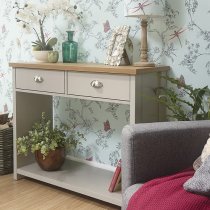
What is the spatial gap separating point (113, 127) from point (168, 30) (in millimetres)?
759

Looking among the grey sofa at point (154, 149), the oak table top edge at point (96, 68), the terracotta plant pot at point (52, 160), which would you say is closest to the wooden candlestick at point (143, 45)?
the oak table top edge at point (96, 68)

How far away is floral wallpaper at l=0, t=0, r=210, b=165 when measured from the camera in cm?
213

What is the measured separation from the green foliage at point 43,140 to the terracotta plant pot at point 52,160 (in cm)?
4

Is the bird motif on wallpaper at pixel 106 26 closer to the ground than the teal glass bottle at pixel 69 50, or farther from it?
farther from it

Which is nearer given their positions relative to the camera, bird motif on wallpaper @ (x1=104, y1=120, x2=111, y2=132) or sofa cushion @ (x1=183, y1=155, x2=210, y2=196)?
sofa cushion @ (x1=183, y1=155, x2=210, y2=196)

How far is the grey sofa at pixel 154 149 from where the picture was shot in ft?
5.00

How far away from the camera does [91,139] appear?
2650 mm

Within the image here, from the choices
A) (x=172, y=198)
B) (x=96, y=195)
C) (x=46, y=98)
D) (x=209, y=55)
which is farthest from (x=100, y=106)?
(x=172, y=198)

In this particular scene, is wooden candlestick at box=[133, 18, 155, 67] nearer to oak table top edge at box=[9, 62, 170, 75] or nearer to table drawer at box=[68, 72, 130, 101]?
oak table top edge at box=[9, 62, 170, 75]

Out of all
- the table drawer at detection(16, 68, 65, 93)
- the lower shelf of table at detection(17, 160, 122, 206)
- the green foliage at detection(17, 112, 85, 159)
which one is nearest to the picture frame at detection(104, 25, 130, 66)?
the table drawer at detection(16, 68, 65, 93)

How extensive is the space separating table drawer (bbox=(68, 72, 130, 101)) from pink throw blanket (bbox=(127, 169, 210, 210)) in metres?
0.64

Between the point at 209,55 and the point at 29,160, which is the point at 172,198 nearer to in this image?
the point at 209,55

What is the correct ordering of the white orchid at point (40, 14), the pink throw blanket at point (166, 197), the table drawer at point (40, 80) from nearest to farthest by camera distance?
the pink throw blanket at point (166, 197), the table drawer at point (40, 80), the white orchid at point (40, 14)

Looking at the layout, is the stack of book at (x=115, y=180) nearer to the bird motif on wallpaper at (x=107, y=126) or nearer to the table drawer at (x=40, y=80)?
the bird motif on wallpaper at (x=107, y=126)
